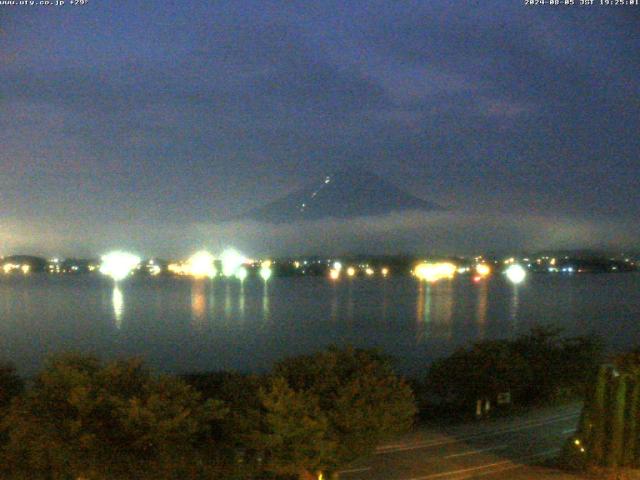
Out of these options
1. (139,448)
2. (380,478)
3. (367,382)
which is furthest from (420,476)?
(139,448)

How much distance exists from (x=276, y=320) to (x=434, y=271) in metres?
57.6

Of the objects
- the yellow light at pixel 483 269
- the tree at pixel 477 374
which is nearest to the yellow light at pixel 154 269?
the yellow light at pixel 483 269

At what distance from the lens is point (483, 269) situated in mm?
114312

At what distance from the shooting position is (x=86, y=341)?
46.2 metres

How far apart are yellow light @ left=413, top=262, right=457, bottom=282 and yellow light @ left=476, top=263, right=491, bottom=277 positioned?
3.37 metres

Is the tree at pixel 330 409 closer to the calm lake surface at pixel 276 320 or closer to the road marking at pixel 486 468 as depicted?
the road marking at pixel 486 468

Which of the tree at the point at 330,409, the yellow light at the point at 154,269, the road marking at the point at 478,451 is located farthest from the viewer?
the yellow light at the point at 154,269

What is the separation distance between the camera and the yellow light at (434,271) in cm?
10969

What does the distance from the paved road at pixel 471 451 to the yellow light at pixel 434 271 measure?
93397 millimetres

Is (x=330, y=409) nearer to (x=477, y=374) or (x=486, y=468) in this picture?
(x=486, y=468)

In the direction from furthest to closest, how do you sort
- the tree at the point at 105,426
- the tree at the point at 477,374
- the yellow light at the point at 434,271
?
the yellow light at the point at 434,271
the tree at the point at 477,374
the tree at the point at 105,426

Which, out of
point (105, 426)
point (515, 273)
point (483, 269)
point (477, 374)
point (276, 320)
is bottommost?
point (276, 320)

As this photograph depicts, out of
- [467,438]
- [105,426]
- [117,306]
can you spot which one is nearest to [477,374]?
[467,438]

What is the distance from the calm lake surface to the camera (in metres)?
41.5
